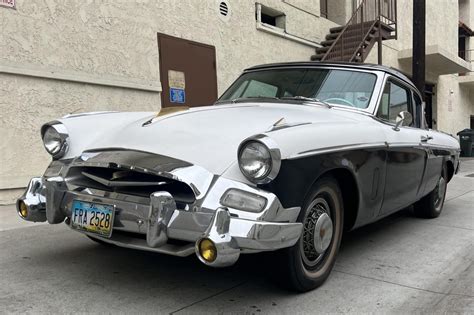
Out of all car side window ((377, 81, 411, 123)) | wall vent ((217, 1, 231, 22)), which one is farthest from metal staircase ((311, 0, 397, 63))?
car side window ((377, 81, 411, 123))

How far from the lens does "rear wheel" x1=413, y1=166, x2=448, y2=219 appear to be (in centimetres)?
549

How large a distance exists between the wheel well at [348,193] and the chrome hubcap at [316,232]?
274 millimetres

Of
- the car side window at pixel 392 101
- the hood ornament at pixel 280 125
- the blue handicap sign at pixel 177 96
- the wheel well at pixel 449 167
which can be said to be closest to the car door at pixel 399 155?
the car side window at pixel 392 101

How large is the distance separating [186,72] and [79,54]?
2325mm

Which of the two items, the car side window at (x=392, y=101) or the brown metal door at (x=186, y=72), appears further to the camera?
the brown metal door at (x=186, y=72)

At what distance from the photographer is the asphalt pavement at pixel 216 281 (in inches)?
111

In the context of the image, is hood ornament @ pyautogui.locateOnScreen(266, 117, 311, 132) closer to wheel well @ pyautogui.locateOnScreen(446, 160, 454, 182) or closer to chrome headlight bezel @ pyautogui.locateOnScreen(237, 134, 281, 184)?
chrome headlight bezel @ pyautogui.locateOnScreen(237, 134, 281, 184)

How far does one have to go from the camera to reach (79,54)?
6.89 m

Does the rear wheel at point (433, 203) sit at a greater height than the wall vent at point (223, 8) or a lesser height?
lesser

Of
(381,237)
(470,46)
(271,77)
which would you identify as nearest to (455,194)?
(381,237)

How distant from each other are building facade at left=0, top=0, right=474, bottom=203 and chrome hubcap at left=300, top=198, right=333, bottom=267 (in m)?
4.61

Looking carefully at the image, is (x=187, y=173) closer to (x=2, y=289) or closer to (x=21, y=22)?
(x=2, y=289)

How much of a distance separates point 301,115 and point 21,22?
4.58 metres

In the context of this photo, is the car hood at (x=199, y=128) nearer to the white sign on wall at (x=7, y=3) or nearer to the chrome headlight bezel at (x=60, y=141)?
the chrome headlight bezel at (x=60, y=141)
